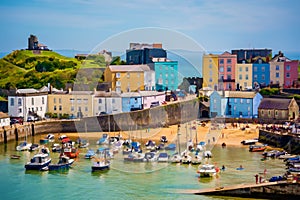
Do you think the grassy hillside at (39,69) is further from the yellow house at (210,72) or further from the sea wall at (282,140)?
the sea wall at (282,140)

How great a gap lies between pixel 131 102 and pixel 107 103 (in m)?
1.34

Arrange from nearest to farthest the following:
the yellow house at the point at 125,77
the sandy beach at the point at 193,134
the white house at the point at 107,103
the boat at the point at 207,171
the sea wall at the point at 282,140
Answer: the boat at the point at 207,171 < the sea wall at the point at 282,140 < the sandy beach at the point at 193,134 < the yellow house at the point at 125,77 < the white house at the point at 107,103

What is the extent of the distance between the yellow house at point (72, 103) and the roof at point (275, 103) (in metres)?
8.71

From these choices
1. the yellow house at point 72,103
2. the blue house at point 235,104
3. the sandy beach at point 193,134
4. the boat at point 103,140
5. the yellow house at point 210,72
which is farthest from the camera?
the yellow house at point 210,72

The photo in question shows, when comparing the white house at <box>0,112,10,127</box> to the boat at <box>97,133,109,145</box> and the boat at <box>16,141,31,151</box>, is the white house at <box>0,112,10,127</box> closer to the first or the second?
the boat at <box>16,141,31,151</box>

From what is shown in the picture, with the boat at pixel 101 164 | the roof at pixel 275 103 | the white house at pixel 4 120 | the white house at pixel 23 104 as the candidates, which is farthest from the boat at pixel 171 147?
the white house at pixel 23 104

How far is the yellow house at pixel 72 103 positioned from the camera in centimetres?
2897

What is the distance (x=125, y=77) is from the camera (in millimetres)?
30969

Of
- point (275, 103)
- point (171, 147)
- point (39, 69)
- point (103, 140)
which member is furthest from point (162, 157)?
point (39, 69)

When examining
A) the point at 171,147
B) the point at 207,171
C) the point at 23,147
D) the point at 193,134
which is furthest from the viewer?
the point at 193,134

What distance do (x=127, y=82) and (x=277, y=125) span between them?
817cm

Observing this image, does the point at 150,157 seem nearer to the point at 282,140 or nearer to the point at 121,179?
the point at 121,179

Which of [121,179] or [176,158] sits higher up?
[176,158]

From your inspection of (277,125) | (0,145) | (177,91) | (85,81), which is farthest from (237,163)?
(85,81)
